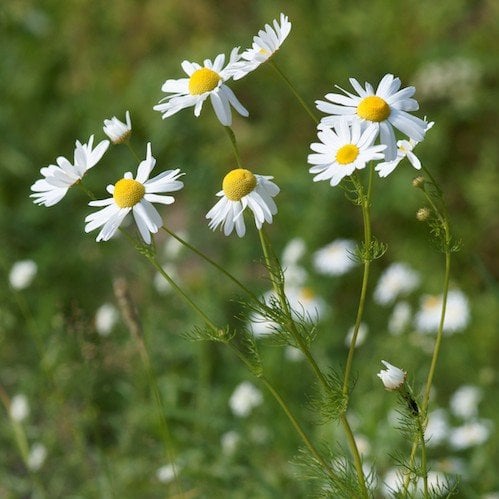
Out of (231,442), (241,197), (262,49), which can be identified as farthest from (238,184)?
(231,442)

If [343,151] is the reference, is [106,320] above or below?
below

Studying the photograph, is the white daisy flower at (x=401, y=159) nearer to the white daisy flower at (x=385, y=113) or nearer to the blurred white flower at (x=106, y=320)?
the white daisy flower at (x=385, y=113)

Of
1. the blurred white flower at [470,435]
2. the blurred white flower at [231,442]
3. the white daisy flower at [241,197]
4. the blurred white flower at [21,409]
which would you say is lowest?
the blurred white flower at [470,435]

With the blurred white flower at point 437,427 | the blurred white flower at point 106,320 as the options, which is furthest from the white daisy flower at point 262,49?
the blurred white flower at point 106,320

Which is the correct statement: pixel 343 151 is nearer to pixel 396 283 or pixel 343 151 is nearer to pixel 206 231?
pixel 396 283

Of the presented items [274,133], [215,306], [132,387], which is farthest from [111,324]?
[274,133]

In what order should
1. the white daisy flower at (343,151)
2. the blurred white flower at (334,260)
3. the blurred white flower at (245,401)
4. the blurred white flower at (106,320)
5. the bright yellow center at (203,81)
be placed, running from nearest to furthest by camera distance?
the white daisy flower at (343,151)
the bright yellow center at (203,81)
the blurred white flower at (245,401)
the blurred white flower at (106,320)
the blurred white flower at (334,260)

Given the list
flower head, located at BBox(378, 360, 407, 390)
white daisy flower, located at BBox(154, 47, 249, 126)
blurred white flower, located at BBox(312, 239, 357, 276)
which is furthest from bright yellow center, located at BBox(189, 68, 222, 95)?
blurred white flower, located at BBox(312, 239, 357, 276)
